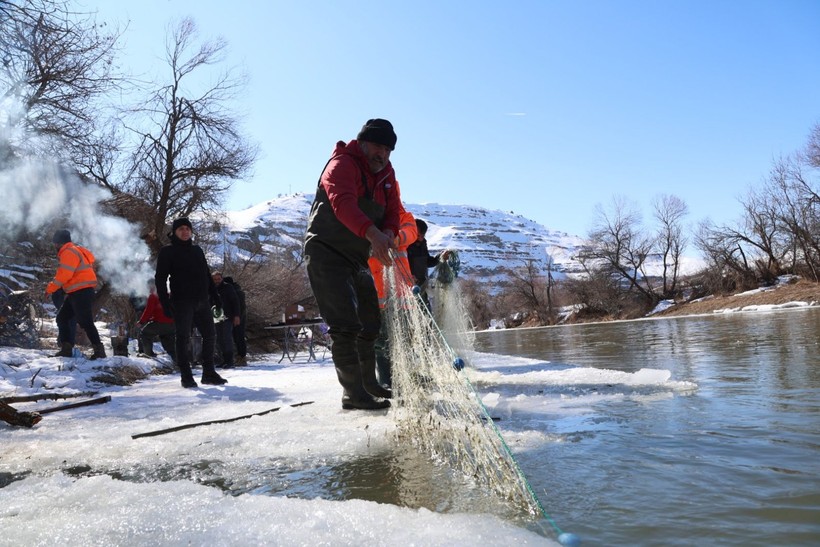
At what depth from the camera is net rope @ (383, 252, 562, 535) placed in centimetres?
167

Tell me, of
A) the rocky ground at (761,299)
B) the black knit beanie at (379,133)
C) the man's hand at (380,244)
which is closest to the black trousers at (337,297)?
the man's hand at (380,244)

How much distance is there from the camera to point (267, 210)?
7539 inches

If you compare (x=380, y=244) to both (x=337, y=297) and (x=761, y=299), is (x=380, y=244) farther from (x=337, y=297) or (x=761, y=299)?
(x=761, y=299)

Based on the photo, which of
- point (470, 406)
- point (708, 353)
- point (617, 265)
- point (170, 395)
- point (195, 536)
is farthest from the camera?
point (617, 265)

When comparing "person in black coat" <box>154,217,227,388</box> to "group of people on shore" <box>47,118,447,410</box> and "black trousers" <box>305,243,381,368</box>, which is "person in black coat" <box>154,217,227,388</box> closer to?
"group of people on shore" <box>47,118,447,410</box>

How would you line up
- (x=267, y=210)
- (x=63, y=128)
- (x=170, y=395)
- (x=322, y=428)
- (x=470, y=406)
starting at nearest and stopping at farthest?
(x=470, y=406)
(x=322, y=428)
(x=170, y=395)
(x=63, y=128)
(x=267, y=210)

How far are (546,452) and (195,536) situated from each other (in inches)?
51.2

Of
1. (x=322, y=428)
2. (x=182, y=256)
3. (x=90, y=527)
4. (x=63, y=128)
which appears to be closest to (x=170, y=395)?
(x=182, y=256)

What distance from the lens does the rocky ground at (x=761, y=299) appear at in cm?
2775

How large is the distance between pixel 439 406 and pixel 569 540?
5.02 ft

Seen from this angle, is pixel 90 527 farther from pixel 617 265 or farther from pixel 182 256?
pixel 617 265

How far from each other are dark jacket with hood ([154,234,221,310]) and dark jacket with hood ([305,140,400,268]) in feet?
9.29

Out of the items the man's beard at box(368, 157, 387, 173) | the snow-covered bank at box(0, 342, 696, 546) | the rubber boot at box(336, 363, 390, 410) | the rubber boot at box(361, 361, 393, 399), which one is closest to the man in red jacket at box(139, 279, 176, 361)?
the snow-covered bank at box(0, 342, 696, 546)

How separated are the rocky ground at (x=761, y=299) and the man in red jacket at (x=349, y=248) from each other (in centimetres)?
2933
